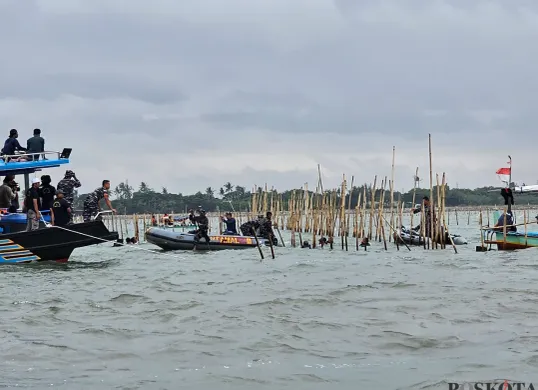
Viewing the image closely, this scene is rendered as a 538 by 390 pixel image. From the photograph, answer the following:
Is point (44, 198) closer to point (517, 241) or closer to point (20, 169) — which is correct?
point (20, 169)

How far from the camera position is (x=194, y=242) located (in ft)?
96.3

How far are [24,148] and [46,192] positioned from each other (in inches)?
64.6

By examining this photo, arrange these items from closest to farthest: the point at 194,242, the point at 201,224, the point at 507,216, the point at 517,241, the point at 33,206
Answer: the point at 33,206, the point at 517,241, the point at 507,216, the point at 201,224, the point at 194,242

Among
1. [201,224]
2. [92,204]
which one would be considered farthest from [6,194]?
[201,224]

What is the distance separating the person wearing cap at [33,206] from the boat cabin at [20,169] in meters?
0.41

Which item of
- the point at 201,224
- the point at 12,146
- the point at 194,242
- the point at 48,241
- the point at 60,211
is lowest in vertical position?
the point at 194,242

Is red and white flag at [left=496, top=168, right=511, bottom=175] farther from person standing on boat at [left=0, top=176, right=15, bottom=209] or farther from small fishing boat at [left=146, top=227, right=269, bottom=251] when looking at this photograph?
person standing on boat at [left=0, top=176, right=15, bottom=209]

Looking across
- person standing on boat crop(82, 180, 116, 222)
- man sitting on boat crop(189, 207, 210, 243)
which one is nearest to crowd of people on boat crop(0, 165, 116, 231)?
person standing on boat crop(82, 180, 116, 222)

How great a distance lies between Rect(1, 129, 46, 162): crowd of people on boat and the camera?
21.3m

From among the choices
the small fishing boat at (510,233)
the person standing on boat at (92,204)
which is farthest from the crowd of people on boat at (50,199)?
the small fishing boat at (510,233)

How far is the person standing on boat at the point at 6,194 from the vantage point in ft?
68.7

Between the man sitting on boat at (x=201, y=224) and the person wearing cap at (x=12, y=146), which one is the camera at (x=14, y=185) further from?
the man sitting on boat at (x=201, y=224)

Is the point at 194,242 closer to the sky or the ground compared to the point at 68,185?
closer to the ground

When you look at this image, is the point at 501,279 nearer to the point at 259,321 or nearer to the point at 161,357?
the point at 259,321
